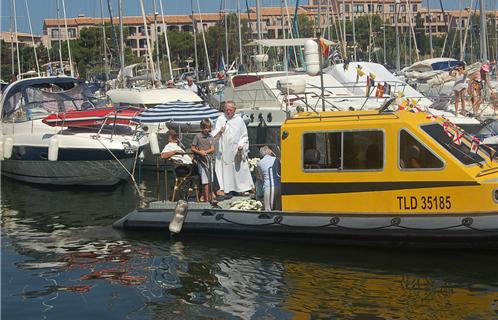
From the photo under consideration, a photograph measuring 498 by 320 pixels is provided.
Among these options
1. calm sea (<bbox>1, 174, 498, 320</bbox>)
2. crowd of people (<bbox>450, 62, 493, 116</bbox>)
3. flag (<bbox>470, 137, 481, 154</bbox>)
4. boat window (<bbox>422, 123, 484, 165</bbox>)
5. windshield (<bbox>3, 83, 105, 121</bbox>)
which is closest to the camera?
calm sea (<bbox>1, 174, 498, 320</bbox>)

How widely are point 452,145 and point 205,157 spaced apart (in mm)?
4238

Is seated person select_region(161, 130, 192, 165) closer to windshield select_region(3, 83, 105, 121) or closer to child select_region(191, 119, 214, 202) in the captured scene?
child select_region(191, 119, 214, 202)

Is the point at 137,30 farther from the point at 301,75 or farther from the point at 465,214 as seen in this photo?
the point at 465,214

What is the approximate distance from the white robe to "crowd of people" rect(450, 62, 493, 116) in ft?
29.5

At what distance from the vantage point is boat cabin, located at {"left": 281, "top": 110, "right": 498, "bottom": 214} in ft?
34.2

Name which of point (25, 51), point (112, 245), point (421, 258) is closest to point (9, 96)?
point (112, 245)

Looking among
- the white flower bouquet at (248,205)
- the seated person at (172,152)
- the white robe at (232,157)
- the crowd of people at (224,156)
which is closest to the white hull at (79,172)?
the seated person at (172,152)

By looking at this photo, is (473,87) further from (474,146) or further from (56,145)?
(56,145)

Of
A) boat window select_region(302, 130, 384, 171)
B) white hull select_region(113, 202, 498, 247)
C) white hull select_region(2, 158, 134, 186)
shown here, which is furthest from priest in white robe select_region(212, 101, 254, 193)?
white hull select_region(2, 158, 134, 186)

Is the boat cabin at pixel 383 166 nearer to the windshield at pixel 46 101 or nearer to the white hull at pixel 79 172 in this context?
the white hull at pixel 79 172

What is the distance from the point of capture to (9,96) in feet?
69.8

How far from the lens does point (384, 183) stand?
10.7 m

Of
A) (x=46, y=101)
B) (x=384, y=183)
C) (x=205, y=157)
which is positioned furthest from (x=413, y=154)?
(x=46, y=101)

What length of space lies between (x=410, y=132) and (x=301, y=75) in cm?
1280
